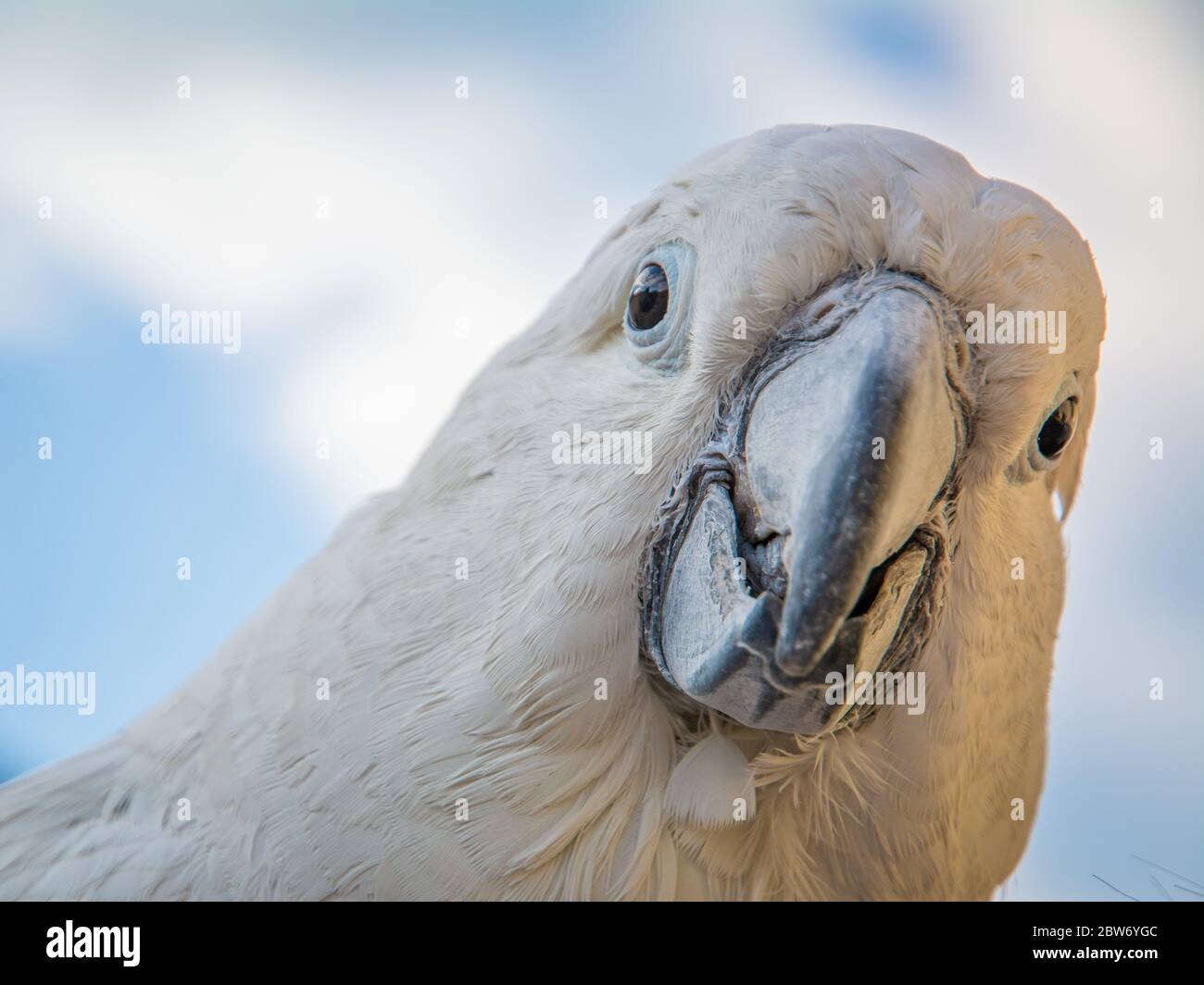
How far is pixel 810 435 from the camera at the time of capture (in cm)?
110

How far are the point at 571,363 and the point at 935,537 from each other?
0.55 m

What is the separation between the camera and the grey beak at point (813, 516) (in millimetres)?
1052

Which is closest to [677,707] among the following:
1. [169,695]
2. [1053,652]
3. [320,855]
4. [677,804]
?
[677,804]

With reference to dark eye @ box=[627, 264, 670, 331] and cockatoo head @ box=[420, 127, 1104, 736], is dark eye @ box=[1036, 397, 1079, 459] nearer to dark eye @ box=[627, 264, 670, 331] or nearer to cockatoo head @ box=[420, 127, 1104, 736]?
cockatoo head @ box=[420, 127, 1104, 736]

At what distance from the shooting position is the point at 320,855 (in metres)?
1.32

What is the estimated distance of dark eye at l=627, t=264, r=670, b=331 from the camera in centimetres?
135

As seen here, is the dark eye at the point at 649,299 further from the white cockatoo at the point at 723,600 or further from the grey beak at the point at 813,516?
the grey beak at the point at 813,516

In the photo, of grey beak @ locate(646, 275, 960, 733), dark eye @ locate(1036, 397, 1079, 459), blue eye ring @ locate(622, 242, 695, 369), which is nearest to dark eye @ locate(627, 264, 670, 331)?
blue eye ring @ locate(622, 242, 695, 369)

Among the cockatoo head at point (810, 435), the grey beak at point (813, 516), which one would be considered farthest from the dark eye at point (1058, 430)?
the grey beak at point (813, 516)

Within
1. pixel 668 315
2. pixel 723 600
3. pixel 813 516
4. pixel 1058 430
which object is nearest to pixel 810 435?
pixel 813 516

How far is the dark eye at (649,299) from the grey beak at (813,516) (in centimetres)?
20

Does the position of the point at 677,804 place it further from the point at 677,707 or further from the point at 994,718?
the point at 994,718

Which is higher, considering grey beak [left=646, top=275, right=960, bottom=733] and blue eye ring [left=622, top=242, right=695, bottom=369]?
blue eye ring [left=622, top=242, right=695, bottom=369]

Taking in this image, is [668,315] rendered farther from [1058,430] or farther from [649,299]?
[1058,430]
